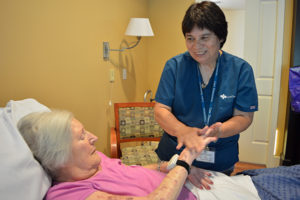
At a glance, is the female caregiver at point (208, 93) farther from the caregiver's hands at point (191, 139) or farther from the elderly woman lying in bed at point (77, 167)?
the elderly woman lying in bed at point (77, 167)

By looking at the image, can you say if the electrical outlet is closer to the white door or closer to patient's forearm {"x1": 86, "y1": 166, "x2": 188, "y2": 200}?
patient's forearm {"x1": 86, "y1": 166, "x2": 188, "y2": 200}

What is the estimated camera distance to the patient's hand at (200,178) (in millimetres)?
1308

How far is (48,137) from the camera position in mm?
1073

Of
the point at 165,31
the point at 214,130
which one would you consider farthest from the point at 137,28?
the point at 214,130

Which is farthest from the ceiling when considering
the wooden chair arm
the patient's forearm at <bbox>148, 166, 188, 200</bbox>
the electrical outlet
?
the patient's forearm at <bbox>148, 166, 188, 200</bbox>

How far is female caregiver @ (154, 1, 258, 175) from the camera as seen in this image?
51.8 inches

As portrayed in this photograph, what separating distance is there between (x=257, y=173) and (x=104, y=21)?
1.98 m

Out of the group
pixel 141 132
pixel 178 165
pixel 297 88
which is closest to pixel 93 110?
pixel 141 132

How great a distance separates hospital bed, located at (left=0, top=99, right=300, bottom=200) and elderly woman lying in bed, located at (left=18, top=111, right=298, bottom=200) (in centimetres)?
6

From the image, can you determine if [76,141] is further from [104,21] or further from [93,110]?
[104,21]

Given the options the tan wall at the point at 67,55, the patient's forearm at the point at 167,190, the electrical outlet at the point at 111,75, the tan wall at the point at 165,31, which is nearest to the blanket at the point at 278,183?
the patient's forearm at the point at 167,190

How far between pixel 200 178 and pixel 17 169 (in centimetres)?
87

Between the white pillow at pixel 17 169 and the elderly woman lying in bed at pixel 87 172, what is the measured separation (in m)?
0.06

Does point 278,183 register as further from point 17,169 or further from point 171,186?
point 17,169
